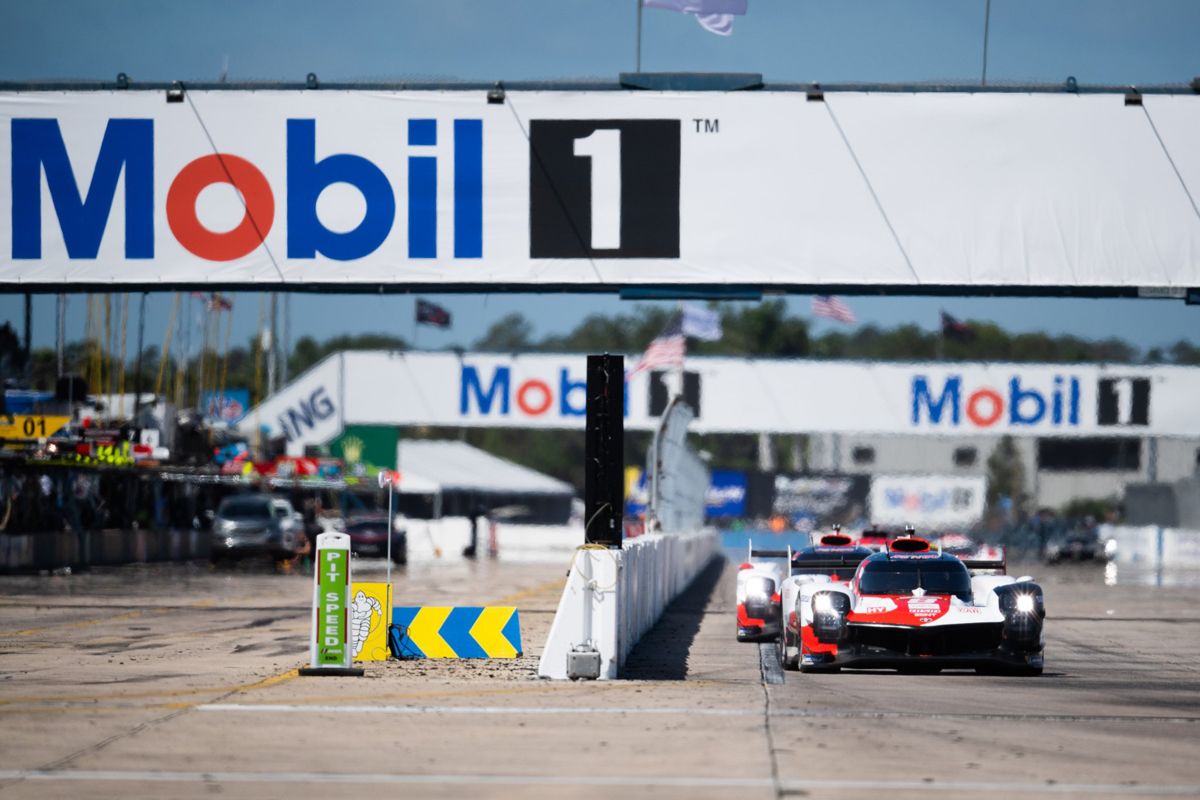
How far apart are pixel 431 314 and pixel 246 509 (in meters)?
32.6

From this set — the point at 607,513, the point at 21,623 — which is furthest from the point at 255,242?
the point at 607,513

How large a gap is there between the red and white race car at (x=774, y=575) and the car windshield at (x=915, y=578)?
107 inches

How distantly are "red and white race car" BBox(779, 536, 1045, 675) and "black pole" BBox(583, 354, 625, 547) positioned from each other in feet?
7.11

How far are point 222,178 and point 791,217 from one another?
23.4 feet

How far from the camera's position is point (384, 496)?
2628 inches

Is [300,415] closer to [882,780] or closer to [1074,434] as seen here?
[1074,434]

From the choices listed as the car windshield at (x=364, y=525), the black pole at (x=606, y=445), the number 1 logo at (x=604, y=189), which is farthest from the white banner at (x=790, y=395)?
the black pole at (x=606, y=445)

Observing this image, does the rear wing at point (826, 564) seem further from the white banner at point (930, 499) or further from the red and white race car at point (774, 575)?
the white banner at point (930, 499)

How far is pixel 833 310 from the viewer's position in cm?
6294

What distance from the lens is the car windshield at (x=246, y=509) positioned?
150ft

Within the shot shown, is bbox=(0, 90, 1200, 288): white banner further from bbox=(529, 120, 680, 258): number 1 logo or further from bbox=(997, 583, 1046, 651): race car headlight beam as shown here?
bbox=(997, 583, 1046, 651): race car headlight beam

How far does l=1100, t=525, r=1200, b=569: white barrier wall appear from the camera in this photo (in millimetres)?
70625

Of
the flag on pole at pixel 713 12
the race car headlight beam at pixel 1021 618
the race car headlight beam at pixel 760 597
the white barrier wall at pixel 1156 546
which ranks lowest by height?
the white barrier wall at pixel 1156 546

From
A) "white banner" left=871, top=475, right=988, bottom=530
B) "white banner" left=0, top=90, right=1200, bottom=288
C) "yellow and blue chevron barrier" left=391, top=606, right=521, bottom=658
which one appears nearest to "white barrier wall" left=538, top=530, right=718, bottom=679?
"yellow and blue chevron barrier" left=391, top=606, right=521, bottom=658
